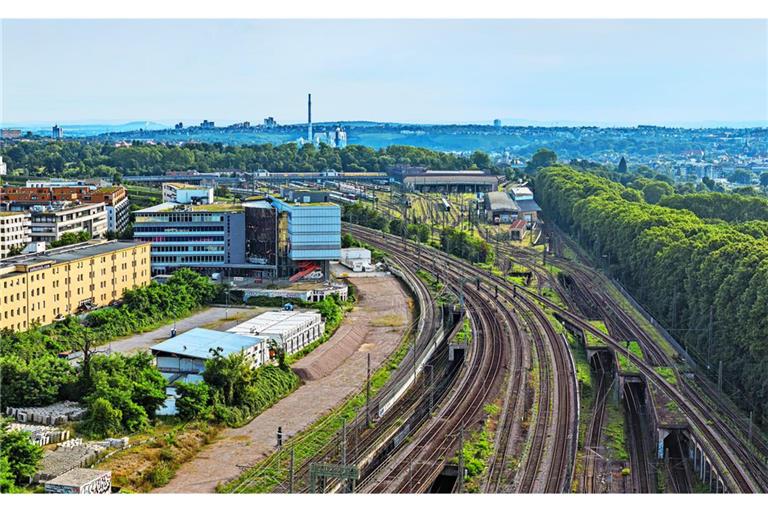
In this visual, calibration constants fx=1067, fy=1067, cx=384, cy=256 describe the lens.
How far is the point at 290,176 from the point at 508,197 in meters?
12.7

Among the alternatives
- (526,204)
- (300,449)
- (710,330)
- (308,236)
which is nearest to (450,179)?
(526,204)

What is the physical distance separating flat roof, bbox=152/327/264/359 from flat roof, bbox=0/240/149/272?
4148 mm

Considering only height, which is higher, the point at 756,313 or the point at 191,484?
the point at 756,313

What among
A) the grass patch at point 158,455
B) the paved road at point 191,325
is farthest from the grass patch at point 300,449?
the paved road at point 191,325

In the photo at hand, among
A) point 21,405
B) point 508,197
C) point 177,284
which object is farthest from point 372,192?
point 21,405

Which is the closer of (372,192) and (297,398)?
(297,398)

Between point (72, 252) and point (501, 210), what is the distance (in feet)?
71.6

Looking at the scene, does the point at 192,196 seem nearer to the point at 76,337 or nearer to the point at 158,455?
the point at 76,337

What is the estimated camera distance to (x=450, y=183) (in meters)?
50.7

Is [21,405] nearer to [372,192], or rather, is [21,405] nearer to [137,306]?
[137,306]

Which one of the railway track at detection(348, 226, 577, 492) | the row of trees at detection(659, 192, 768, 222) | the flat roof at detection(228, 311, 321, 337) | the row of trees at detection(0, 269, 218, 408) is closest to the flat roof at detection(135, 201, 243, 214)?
the row of trees at detection(0, 269, 218, 408)

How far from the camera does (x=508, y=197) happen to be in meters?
45.1

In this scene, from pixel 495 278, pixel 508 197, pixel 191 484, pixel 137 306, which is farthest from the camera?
pixel 508 197

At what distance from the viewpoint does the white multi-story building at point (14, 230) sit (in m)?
27.2
